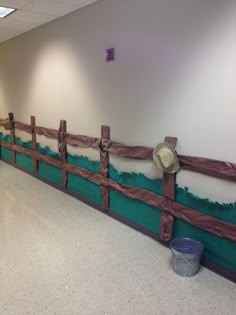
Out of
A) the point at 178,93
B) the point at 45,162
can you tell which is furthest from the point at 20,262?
the point at 45,162

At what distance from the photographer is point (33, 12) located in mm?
3787

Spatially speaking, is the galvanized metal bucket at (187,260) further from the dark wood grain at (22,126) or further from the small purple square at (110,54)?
the dark wood grain at (22,126)

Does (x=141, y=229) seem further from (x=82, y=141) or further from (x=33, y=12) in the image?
(x=33, y=12)

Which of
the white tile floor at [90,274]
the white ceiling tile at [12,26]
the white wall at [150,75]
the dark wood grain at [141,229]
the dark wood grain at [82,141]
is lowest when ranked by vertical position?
the white tile floor at [90,274]

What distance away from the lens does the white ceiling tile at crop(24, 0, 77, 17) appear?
3.45m

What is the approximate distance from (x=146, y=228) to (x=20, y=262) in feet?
4.16

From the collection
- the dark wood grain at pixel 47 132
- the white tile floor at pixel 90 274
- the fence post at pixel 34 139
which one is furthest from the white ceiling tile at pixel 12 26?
the white tile floor at pixel 90 274

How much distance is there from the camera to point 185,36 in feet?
8.31

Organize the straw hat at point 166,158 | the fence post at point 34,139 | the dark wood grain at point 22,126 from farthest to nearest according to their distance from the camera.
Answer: the dark wood grain at point 22,126, the fence post at point 34,139, the straw hat at point 166,158

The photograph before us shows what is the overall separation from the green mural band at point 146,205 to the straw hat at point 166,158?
0.65 ft

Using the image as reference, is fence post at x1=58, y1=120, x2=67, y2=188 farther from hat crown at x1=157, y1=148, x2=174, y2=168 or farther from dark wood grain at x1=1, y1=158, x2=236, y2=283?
hat crown at x1=157, y1=148, x2=174, y2=168

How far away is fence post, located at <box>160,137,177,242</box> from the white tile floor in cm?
16

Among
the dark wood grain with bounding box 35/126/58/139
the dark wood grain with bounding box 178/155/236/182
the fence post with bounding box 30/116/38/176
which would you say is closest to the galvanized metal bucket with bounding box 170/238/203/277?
the dark wood grain with bounding box 178/155/236/182

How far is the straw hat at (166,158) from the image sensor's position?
8.80ft
